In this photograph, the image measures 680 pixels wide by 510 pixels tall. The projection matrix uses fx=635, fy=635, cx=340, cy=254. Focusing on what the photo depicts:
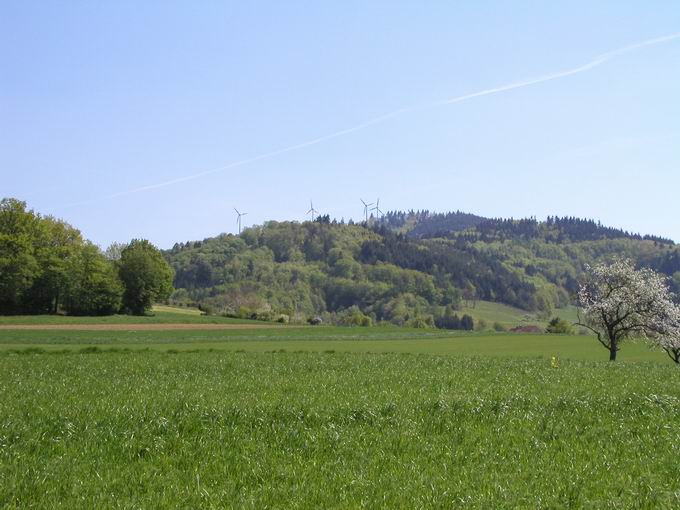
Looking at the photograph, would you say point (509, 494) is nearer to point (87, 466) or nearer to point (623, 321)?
point (87, 466)

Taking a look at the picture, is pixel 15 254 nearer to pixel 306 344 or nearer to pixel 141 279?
pixel 141 279

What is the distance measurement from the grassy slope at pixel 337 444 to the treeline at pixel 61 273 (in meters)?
96.0

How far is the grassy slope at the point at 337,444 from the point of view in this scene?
11281mm

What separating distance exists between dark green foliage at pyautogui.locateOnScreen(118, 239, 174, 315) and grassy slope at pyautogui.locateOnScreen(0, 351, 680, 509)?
364 feet

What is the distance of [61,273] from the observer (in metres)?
117

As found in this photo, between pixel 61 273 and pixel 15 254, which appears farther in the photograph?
pixel 61 273

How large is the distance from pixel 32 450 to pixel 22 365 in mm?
21871

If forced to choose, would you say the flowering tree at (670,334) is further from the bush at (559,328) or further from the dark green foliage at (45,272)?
the dark green foliage at (45,272)

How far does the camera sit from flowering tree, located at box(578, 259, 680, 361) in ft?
198

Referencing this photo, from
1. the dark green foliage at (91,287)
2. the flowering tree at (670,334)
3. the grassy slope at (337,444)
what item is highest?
the dark green foliage at (91,287)

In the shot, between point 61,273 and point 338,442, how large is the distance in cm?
11401

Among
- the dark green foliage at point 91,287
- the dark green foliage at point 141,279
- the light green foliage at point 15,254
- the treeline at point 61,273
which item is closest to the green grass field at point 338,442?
the light green foliage at point 15,254

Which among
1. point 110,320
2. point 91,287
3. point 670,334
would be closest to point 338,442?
point 670,334

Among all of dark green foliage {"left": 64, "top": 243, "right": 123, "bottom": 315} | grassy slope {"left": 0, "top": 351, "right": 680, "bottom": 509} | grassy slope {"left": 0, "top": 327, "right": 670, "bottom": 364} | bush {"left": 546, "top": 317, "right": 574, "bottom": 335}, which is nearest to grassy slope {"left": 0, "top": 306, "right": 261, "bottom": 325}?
dark green foliage {"left": 64, "top": 243, "right": 123, "bottom": 315}
